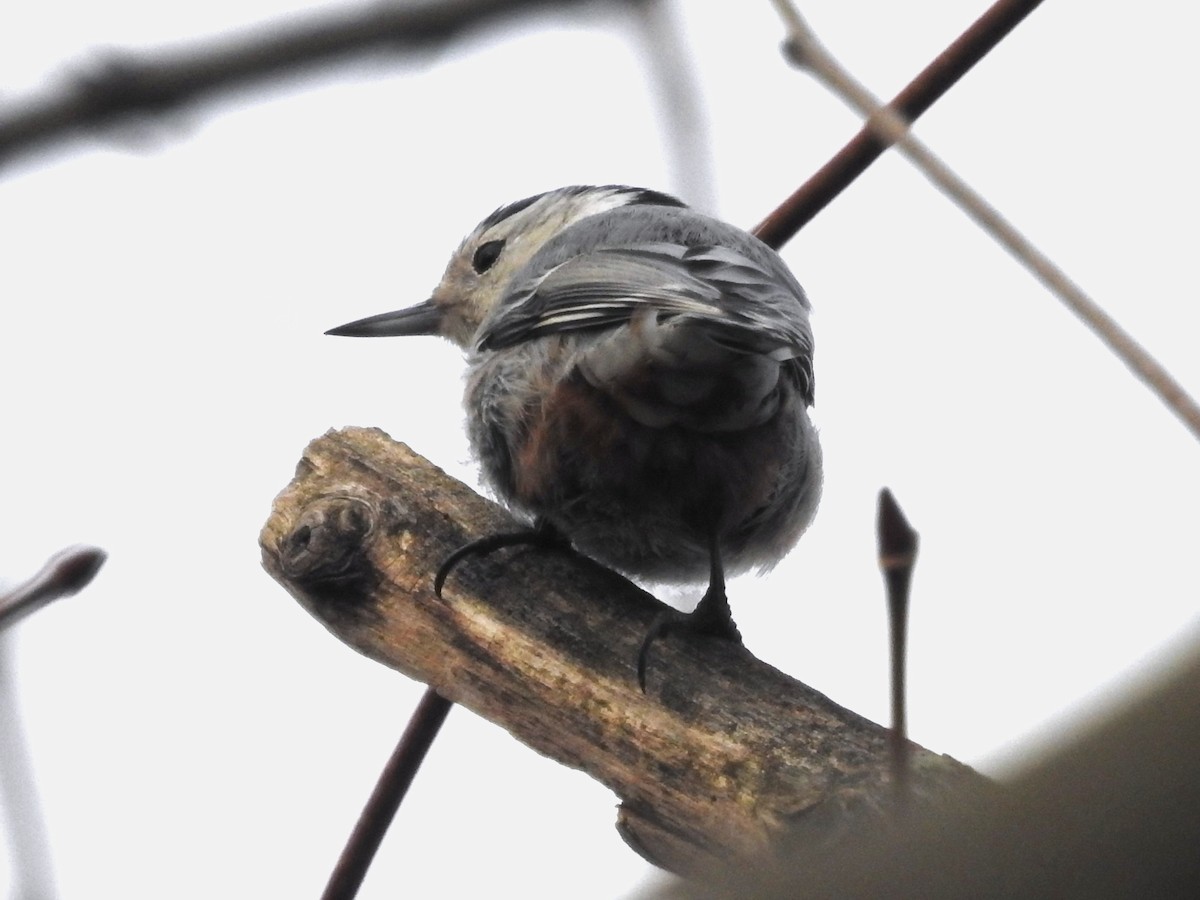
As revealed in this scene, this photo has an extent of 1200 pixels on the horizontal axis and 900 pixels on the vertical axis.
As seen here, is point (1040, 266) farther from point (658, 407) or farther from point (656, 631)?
point (658, 407)

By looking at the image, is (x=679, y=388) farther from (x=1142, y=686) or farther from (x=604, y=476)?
(x=1142, y=686)

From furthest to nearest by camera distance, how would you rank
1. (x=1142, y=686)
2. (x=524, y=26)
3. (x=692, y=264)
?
(x=692, y=264) → (x=524, y=26) → (x=1142, y=686)

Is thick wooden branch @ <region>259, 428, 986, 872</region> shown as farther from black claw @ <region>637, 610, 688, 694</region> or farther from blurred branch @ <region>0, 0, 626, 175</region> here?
blurred branch @ <region>0, 0, 626, 175</region>

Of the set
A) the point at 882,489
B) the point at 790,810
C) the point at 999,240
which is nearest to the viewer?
the point at 882,489

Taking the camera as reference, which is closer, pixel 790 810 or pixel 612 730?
pixel 790 810

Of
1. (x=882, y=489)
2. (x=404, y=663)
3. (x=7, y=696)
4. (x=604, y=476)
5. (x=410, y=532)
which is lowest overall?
(x=7, y=696)

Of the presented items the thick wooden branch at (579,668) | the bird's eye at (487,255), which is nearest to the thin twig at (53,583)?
the thick wooden branch at (579,668)

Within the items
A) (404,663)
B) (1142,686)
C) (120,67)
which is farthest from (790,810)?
(1142,686)

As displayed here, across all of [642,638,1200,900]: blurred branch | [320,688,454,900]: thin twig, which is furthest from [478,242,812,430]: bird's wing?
[642,638,1200,900]: blurred branch
